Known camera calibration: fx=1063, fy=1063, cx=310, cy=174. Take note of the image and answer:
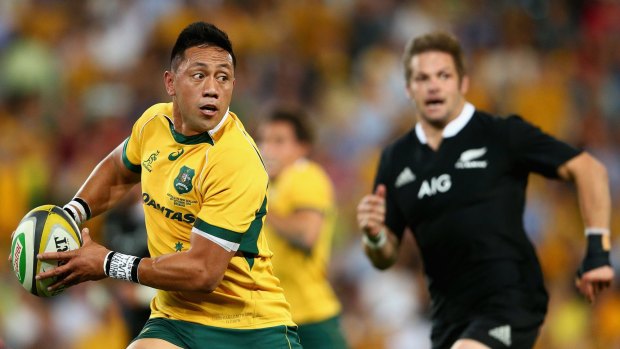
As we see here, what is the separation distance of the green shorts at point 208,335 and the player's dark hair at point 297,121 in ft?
10.4

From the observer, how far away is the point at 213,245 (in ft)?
14.8

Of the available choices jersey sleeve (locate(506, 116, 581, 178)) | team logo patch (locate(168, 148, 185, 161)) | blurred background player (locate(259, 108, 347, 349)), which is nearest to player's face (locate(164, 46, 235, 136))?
team logo patch (locate(168, 148, 185, 161))

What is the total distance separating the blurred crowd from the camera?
1017 cm

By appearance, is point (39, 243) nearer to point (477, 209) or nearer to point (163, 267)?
point (163, 267)

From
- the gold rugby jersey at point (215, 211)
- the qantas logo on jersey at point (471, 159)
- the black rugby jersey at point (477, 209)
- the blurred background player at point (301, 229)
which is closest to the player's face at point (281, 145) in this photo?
the blurred background player at point (301, 229)

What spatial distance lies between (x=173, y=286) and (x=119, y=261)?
10.1 inches

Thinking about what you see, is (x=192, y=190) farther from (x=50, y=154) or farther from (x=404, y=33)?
(x=404, y=33)

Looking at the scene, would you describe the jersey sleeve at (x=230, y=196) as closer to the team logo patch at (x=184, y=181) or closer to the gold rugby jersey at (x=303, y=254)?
the team logo patch at (x=184, y=181)

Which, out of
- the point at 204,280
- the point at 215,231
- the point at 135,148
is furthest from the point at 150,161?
the point at 204,280

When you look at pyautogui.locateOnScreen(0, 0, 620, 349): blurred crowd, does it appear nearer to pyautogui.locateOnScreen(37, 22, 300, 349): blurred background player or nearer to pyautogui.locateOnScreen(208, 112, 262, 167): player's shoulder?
pyautogui.locateOnScreen(37, 22, 300, 349): blurred background player

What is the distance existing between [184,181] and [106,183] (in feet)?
2.45

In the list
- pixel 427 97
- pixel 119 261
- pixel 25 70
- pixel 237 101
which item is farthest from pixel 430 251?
pixel 25 70

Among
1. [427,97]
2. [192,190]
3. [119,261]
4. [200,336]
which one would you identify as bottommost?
[200,336]

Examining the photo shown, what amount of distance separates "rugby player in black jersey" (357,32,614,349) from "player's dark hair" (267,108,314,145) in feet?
5.13
